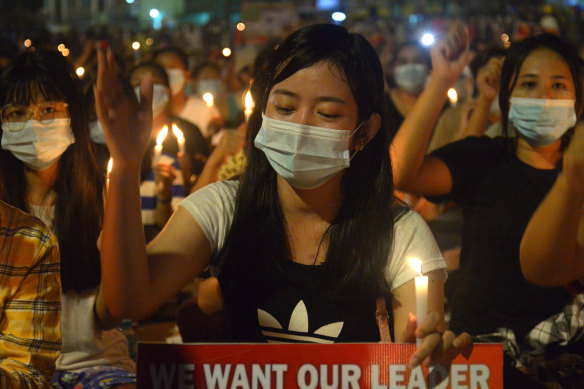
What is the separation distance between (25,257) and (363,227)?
46.6 inches

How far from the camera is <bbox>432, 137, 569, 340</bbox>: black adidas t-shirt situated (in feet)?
13.3

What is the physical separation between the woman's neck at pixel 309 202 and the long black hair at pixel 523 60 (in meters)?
1.60

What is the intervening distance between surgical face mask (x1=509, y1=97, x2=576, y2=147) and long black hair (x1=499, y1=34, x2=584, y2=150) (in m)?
0.08

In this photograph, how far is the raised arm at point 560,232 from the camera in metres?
3.37

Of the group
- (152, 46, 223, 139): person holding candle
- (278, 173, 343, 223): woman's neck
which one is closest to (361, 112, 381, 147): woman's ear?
(278, 173, 343, 223): woman's neck

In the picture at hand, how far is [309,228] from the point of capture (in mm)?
3100

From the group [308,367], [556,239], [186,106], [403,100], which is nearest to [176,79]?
[186,106]

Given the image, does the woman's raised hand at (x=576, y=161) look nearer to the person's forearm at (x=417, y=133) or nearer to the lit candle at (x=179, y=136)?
the person's forearm at (x=417, y=133)

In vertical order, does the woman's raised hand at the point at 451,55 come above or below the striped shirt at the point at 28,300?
Answer: above

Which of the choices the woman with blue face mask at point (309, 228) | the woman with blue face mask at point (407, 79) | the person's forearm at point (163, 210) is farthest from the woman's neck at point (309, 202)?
the woman with blue face mask at point (407, 79)

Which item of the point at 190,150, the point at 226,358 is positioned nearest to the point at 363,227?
the point at 226,358

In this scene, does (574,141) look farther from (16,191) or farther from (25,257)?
(16,191)

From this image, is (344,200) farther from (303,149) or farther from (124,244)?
(124,244)

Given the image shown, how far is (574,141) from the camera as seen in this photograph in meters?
3.29
